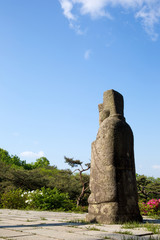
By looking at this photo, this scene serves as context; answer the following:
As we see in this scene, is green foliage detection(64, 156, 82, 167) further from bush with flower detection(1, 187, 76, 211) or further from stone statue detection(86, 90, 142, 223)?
stone statue detection(86, 90, 142, 223)

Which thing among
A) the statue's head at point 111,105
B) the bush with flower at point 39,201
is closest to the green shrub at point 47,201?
the bush with flower at point 39,201

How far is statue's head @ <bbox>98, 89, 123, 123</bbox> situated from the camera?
6996 mm

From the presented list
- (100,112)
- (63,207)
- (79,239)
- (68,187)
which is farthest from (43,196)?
(79,239)

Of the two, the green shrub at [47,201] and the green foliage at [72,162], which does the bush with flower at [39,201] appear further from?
the green foliage at [72,162]

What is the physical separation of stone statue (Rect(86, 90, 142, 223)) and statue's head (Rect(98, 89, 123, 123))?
276 millimetres

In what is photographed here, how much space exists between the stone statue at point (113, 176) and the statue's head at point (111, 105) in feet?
0.90

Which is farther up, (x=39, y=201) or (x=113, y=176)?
(x=113, y=176)

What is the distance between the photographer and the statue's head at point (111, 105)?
23.0 ft

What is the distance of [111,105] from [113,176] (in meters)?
2.06

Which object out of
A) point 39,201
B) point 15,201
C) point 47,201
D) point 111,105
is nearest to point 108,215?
point 111,105

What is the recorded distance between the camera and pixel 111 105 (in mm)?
7043

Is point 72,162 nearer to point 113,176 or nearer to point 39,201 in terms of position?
point 39,201

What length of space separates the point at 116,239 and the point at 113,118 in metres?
3.49

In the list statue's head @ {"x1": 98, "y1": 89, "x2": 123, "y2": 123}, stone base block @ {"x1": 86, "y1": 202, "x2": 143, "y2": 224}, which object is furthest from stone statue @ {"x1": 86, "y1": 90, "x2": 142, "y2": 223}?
statue's head @ {"x1": 98, "y1": 89, "x2": 123, "y2": 123}
